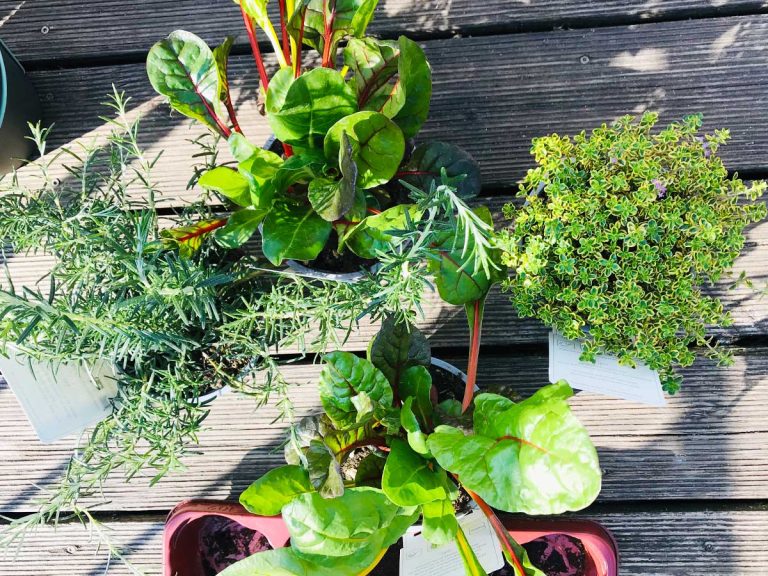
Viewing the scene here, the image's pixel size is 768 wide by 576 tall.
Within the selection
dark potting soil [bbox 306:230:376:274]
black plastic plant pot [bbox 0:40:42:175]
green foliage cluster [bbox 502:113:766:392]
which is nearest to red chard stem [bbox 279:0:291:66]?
dark potting soil [bbox 306:230:376:274]

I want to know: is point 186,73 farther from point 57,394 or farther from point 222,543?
point 222,543

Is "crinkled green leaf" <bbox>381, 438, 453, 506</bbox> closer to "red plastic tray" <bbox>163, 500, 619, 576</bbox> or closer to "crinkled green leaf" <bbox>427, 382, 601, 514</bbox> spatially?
"crinkled green leaf" <bbox>427, 382, 601, 514</bbox>

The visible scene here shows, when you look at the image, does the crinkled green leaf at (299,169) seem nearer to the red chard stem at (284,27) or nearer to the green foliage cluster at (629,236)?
the red chard stem at (284,27)

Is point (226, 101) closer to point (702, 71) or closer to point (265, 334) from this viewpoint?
point (265, 334)

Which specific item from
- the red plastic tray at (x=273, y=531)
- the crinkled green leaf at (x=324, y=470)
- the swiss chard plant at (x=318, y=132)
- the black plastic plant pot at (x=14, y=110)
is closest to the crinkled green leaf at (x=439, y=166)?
the swiss chard plant at (x=318, y=132)

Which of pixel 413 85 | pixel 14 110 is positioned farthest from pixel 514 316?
pixel 14 110

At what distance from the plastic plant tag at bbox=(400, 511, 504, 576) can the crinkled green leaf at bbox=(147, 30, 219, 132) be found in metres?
0.63

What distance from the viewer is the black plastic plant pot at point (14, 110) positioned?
0.92 meters

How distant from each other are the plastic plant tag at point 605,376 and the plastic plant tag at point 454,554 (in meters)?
0.23

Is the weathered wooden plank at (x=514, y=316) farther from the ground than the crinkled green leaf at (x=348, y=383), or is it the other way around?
the weathered wooden plank at (x=514, y=316)

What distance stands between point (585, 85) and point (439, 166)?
1.14 feet

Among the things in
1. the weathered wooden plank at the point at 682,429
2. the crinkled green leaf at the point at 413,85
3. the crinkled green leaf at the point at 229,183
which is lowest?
the weathered wooden plank at the point at 682,429

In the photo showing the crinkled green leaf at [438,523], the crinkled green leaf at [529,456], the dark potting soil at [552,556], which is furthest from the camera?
the dark potting soil at [552,556]

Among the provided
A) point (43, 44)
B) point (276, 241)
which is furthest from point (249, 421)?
point (43, 44)
